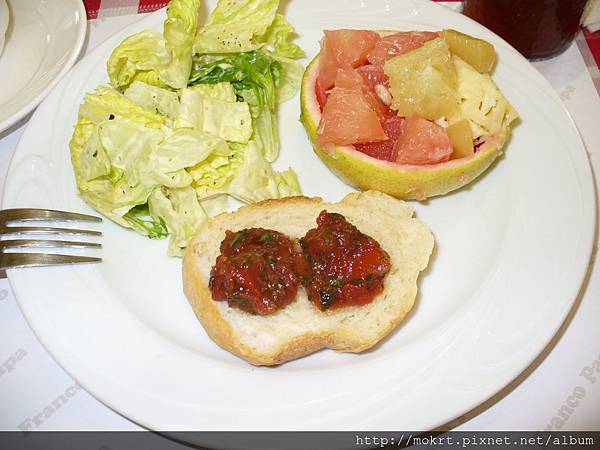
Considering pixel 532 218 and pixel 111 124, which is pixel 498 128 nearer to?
pixel 532 218

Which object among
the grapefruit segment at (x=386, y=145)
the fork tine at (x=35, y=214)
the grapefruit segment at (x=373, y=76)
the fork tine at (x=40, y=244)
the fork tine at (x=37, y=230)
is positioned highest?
the grapefruit segment at (x=373, y=76)

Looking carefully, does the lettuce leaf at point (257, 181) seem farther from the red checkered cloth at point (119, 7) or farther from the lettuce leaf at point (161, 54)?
the red checkered cloth at point (119, 7)

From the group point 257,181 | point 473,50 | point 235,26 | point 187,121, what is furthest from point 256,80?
point 473,50

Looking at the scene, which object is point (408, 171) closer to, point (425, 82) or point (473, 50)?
point (425, 82)

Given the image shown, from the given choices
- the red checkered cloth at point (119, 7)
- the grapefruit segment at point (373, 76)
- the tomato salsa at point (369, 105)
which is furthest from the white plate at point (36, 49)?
the grapefruit segment at point (373, 76)

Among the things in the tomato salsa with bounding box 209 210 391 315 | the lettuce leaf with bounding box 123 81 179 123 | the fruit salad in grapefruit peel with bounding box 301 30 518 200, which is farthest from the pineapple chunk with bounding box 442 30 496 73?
the lettuce leaf with bounding box 123 81 179 123

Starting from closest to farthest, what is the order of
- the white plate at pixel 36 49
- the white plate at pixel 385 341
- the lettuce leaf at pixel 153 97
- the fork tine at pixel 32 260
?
1. the white plate at pixel 385 341
2. the fork tine at pixel 32 260
3. the lettuce leaf at pixel 153 97
4. the white plate at pixel 36 49
